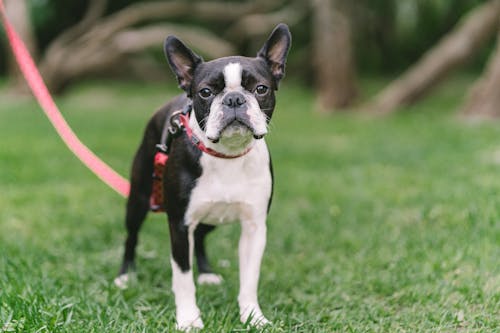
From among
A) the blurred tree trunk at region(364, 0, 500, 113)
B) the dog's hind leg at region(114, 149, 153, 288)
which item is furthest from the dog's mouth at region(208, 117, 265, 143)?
the blurred tree trunk at region(364, 0, 500, 113)

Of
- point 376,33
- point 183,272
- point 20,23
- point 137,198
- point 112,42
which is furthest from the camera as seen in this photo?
point 376,33

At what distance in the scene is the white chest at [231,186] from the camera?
10.0ft

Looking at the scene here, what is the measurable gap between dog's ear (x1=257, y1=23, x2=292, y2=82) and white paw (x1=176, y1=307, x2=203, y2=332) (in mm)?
1222

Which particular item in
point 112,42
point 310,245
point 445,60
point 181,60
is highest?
point 181,60

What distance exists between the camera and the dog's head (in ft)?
9.18

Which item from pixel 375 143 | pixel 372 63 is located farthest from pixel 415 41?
pixel 375 143

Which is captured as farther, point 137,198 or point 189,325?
point 137,198

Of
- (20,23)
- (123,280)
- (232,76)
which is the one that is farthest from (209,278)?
(20,23)

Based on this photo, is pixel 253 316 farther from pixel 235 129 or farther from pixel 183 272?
pixel 235 129

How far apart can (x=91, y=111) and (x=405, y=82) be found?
22.5ft

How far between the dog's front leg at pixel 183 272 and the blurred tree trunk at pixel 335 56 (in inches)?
455

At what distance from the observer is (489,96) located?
10578mm

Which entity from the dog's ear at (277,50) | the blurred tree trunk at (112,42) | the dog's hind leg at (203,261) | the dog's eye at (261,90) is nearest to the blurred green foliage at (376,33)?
the blurred tree trunk at (112,42)

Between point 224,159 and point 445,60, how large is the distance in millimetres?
10520
